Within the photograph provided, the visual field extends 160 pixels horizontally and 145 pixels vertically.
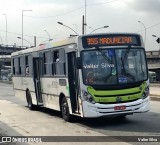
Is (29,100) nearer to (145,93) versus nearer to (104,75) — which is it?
(104,75)

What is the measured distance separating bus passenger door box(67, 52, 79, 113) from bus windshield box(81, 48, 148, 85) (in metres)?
0.74

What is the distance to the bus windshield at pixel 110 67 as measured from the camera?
1295cm

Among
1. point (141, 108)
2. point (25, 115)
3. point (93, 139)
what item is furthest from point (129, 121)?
point (25, 115)

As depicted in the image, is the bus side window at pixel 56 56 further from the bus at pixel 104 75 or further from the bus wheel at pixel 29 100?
the bus wheel at pixel 29 100

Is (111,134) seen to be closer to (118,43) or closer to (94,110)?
(94,110)

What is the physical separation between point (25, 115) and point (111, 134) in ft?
21.2

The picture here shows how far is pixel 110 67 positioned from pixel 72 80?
4.98 ft

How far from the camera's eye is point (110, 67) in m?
13.0

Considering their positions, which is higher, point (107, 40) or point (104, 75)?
point (107, 40)

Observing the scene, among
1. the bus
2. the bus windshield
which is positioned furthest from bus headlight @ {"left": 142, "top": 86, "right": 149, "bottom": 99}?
the bus windshield

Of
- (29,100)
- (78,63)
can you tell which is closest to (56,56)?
(78,63)

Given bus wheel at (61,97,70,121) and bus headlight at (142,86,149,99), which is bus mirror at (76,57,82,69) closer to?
bus wheel at (61,97,70,121)

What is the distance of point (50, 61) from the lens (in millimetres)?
16094

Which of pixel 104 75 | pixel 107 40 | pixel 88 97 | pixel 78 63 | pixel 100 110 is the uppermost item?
pixel 107 40
